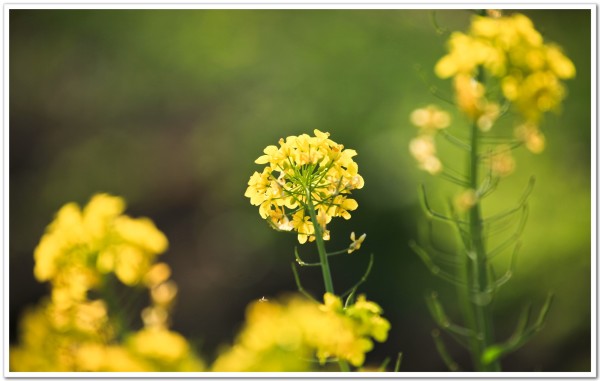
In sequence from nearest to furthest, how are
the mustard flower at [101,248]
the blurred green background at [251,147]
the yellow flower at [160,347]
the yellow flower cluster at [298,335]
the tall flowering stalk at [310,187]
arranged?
the yellow flower cluster at [298,335] < the yellow flower at [160,347] < the tall flowering stalk at [310,187] < the mustard flower at [101,248] < the blurred green background at [251,147]

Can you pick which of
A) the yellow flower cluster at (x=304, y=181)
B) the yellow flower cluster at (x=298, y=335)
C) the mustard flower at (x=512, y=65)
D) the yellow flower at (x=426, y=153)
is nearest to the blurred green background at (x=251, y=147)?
the mustard flower at (x=512, y=65)

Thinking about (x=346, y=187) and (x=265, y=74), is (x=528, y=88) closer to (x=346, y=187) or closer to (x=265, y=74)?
(x=346, y=187)

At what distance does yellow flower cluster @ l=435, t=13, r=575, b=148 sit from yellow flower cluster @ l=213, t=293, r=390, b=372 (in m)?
0.44

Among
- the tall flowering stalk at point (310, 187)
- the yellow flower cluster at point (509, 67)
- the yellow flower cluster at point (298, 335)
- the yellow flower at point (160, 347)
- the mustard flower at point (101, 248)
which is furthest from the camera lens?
the mustard flower at point (101, 248)

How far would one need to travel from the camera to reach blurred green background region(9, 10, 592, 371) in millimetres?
2867

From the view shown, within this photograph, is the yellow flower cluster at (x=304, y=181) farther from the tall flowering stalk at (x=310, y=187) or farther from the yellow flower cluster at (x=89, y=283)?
the yellow flower cluster at (x=89, y=283)

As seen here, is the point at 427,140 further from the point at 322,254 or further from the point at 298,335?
the point at 298,335

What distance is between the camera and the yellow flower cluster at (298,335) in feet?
3.21

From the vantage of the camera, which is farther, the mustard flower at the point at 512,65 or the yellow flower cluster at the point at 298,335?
the mustard flower at the point at 512,65

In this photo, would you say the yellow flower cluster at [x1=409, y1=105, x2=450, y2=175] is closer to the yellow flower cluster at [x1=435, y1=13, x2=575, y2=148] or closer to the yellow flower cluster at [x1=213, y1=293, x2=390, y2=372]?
the yellow flower cluster at [x1=435, y1=13, x2=575, y2=148]

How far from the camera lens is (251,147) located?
11.1ft

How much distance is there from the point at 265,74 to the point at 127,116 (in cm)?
73

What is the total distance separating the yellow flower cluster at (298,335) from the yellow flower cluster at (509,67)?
44 cm

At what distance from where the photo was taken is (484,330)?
140 cm
